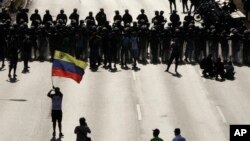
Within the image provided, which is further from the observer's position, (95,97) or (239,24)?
(239,24)

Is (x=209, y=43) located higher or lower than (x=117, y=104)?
higher

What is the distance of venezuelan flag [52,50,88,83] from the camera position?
88.5 ft

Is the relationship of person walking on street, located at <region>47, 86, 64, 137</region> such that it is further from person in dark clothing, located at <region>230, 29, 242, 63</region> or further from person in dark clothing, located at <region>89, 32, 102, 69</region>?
person in dark clothing, located at <region>230, 29, 242, 63</region>

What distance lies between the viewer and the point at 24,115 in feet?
98.5

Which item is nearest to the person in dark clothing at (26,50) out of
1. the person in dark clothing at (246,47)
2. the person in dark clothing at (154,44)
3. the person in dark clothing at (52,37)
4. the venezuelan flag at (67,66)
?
the person in dark clothing at (52,37)

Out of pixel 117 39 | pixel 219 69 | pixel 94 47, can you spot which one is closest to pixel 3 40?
pixel 94 47

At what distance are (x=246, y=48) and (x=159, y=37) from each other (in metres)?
4.77

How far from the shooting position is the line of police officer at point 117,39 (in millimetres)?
36844

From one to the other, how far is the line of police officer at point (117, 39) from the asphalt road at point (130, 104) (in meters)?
1.07

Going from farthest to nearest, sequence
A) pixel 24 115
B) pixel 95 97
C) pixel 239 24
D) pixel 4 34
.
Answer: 1. pixel 239 24
2. pixel 4 34
3. pixel 95 97
4. pixel 24 115

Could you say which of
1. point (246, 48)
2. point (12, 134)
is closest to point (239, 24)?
point (246, 48)

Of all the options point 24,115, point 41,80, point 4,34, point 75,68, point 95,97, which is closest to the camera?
point 75,68

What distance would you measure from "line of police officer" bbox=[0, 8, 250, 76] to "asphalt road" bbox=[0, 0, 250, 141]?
1.07 meters

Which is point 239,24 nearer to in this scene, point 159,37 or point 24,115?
point 159,37
